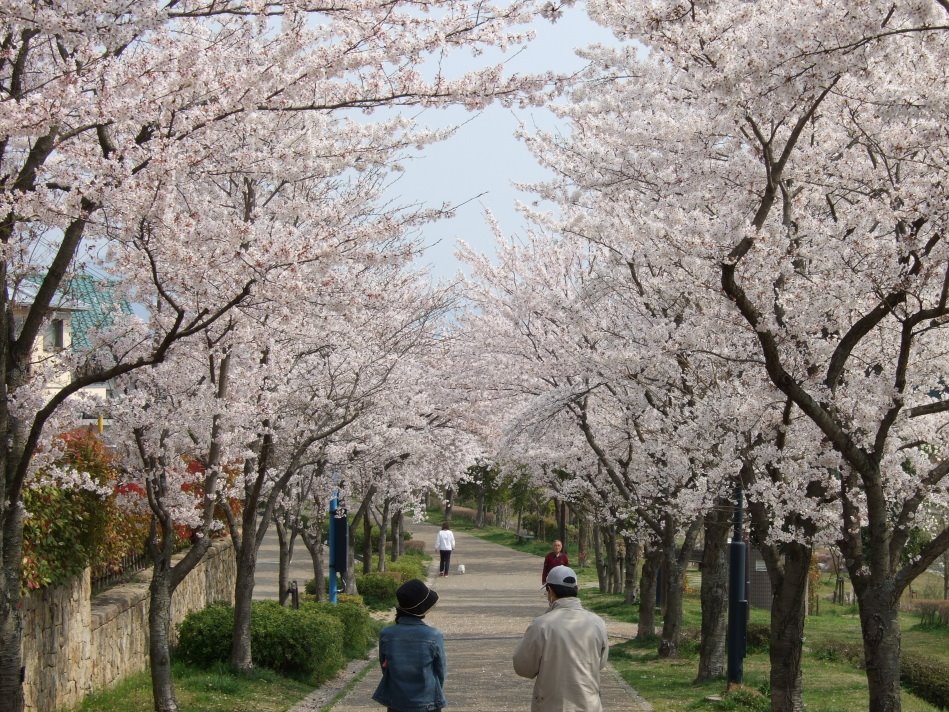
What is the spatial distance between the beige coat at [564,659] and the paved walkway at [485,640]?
6.02 meters

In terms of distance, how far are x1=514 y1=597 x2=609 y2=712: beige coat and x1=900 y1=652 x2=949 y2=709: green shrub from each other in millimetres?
8529

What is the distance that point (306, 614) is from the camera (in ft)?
45.9

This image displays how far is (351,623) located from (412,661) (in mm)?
10212

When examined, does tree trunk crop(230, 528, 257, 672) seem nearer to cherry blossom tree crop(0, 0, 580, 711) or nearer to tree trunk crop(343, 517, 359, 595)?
cherry blossom tree crop(0, 0, 580, 711)

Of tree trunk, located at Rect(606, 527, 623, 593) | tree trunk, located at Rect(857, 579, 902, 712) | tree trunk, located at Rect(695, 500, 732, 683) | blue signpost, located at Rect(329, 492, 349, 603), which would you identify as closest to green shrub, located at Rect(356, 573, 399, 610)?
tree trunk, located at Rect(606, 527, 623, 593)

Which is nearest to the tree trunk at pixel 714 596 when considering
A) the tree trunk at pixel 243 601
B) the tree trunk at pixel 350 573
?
the tree trunk at pixel 243 601

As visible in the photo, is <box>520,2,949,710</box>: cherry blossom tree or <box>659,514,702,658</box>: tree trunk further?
<box>659,514,702,658</box>: tree trunk

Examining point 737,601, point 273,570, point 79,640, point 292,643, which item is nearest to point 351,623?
point 292,643

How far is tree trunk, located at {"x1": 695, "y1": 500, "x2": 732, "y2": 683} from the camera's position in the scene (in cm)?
1359

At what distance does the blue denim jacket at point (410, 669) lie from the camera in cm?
655

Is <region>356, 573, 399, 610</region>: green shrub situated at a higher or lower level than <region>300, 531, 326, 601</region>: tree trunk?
lower

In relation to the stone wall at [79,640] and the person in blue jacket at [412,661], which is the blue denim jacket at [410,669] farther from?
the stone wall at [79,640]

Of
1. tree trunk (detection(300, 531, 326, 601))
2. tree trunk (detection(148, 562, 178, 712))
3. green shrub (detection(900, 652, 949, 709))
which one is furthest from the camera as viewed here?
tree trunk (detection(300, 531, 326, 601))

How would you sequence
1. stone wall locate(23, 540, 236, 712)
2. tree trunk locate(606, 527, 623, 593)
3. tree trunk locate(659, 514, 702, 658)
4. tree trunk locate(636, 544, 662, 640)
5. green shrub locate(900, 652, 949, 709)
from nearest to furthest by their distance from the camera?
stone wall locate(23, 540, 236, 712) → green shrub locate(900, 652, 949, 709) → tree trunk locate(659, 514, 702, 658) → tree trunk locate(636, 544, 662, 640) → tree trunk locate(606, 527, 623, 593)
